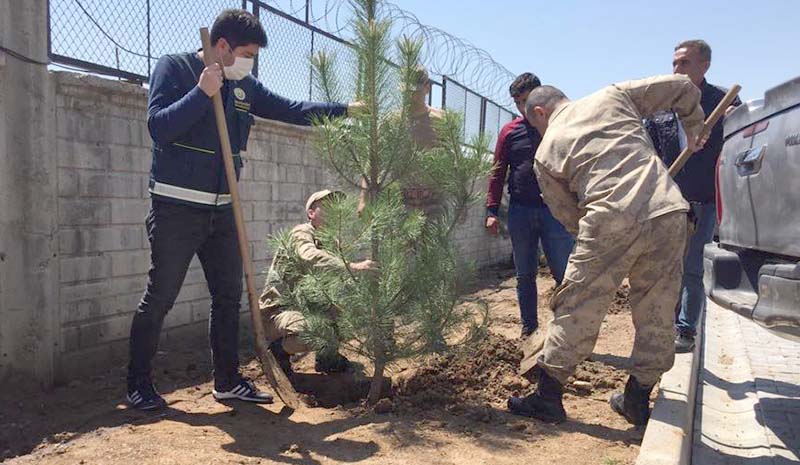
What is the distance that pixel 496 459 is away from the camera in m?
2.66

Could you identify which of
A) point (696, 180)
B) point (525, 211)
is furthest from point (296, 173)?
point (696, 180)

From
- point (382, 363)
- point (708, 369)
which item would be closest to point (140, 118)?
point (382, 363)

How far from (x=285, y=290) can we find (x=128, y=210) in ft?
4.49

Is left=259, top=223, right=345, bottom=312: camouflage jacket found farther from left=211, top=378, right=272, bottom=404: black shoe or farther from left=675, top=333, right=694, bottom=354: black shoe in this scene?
left=675, top=333, right=694, bottom=354: black shoe

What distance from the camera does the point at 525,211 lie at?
4.35m

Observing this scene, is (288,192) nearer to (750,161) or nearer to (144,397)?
(144,397)

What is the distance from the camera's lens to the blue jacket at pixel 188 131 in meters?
2.90

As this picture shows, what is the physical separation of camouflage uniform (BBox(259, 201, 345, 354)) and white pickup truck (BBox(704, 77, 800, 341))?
5.98 ft

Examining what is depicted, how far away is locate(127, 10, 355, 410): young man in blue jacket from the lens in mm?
2978

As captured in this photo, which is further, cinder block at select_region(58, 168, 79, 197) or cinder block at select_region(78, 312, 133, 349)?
cinder block at select_region(78, 312, 133, 349)

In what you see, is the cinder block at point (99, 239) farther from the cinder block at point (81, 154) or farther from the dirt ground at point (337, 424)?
the dirt ground at point (337, 424)

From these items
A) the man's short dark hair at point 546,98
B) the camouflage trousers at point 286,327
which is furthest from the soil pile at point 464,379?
the man's short dark hair at point 546,98

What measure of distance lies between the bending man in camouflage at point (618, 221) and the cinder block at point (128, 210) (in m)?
2.47

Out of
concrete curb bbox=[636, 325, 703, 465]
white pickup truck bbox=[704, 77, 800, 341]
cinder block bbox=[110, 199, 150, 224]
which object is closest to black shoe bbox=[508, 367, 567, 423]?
concrete curb bbox=[636, 325, 703, 465]
